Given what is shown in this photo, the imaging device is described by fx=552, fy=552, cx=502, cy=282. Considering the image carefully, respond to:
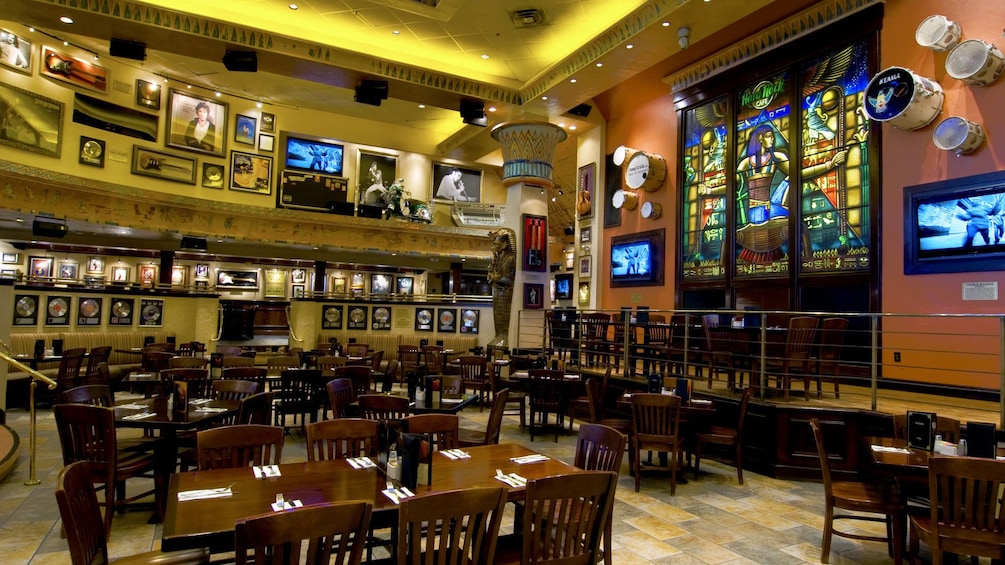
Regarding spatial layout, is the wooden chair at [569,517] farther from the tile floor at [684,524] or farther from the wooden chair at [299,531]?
the tile floor at [684,524]

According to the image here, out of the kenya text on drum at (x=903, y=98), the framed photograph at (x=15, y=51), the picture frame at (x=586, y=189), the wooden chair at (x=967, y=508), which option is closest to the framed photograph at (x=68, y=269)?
the framed photograph at (x=15, y=51)

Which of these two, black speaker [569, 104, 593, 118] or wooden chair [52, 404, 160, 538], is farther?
black speaker [569, 104, 593, 118]

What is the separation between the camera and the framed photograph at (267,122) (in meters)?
14.8

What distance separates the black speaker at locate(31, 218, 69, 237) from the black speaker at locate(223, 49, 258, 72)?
548cm

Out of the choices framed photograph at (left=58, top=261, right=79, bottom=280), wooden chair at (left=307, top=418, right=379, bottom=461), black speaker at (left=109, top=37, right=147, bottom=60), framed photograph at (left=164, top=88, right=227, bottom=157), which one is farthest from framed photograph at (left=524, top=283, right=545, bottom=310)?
framed photograph at (left=58, top=261, right=79, bottom=280)

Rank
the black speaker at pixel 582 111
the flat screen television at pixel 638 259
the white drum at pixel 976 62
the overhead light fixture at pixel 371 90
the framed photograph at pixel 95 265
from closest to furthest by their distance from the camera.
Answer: the white drum at pixel 976 62 → the overhead light fixture at pixel 371 90 → the flat screen television at pixel 638 259 → the black speaker at pixel 582 111 → the framed photograph at pixel 95 265

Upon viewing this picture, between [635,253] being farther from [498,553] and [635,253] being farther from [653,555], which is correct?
[498,553]

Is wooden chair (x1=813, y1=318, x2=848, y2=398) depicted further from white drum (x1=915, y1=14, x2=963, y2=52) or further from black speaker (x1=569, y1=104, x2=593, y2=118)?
black speaker (x1=569, y1=104, x2=593, y2=118)

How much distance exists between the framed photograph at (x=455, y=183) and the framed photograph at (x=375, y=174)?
1.37m

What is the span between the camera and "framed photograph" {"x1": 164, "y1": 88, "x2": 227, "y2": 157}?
13.3 meters

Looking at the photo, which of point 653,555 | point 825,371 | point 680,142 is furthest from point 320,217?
point 653,555

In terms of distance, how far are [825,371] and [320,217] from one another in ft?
39.2

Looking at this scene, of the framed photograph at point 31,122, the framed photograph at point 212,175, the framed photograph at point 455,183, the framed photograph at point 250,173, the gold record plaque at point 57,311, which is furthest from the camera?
the framed photograph at point 455,183

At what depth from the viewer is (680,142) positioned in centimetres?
1150
